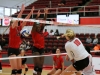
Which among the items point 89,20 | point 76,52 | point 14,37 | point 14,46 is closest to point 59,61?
point 14,46

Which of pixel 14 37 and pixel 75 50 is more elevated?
pixel 14 37

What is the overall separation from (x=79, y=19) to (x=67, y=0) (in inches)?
192

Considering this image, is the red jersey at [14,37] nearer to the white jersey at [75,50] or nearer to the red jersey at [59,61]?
the white jersey at [75,50]

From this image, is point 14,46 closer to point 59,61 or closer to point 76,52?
point 76,52

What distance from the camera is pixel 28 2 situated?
23.6 metres

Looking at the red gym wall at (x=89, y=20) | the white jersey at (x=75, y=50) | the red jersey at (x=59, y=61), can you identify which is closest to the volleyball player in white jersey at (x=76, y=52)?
the white jersey at (x=75, y=50)

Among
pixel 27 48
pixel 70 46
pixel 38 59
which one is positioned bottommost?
pixel 27 48

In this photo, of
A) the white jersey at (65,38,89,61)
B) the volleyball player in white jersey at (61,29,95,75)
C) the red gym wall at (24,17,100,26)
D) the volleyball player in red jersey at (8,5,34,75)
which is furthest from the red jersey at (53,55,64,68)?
the red gym wall at (24,17,100,26)

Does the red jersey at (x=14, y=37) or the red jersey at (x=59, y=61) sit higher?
the red jersey at (x=14, y=37)

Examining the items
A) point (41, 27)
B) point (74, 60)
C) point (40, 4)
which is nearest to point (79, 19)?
point (40, 4)

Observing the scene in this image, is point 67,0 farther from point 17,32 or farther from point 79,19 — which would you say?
point 17,32

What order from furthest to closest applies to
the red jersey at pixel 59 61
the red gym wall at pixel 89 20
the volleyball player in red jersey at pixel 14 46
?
the red gym wall at pixel 89 20 → the red jersey at pixel 59 61 → the volleyball player in red jersey at pixel 14 46

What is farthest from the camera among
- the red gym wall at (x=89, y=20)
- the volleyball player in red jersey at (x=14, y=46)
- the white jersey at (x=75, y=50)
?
the red gym wall at (x=89, y=20)

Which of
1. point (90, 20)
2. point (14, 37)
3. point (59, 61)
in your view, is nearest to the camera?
point (14, 37)
